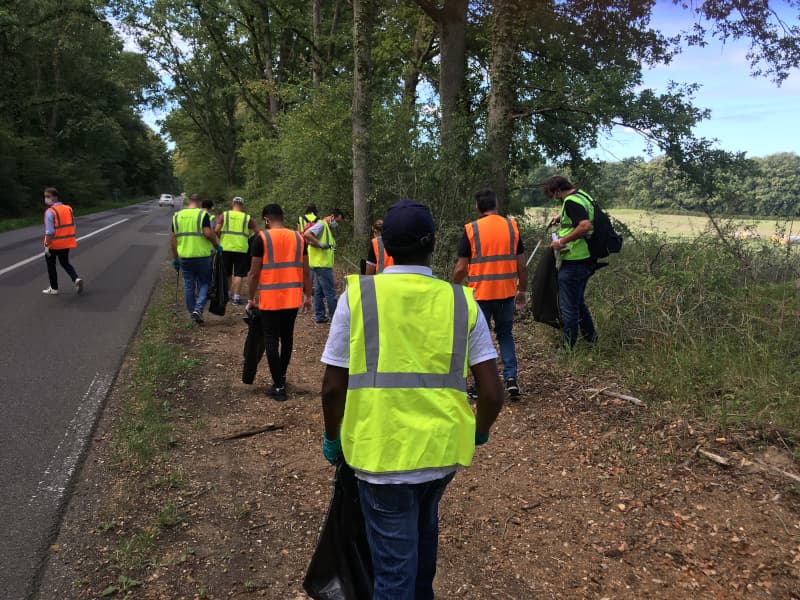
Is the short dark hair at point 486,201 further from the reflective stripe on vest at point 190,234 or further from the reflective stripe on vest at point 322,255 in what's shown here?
the reflective stripe on vest at point 190,234

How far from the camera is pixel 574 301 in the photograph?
19.5ft

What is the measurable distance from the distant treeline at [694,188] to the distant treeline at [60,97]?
26.5 meters

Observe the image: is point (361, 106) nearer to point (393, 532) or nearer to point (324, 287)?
point (324, 287)

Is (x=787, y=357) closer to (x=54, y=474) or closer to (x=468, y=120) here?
(x=54, y=474)

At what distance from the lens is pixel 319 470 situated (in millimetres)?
4312

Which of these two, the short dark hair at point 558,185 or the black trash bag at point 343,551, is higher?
the short dark hair at point 558,185

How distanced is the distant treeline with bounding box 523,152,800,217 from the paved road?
7.53m

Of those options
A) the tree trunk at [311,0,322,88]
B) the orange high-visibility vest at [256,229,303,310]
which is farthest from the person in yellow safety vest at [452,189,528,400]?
the tree trunk at [311,0,322,88]

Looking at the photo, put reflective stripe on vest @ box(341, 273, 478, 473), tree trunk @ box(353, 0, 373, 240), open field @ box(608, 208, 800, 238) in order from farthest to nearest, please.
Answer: tree trunk @ box(353, 0, 373, 240)
open field @ box(608, 208, 800, 238)
reflective stripe on vest @ box(341, 273, 478, 473)

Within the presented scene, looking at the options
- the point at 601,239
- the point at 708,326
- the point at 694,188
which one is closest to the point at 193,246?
the point at 601,239

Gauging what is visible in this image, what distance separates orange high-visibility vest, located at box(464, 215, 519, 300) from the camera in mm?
5293

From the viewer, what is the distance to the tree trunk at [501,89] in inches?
398

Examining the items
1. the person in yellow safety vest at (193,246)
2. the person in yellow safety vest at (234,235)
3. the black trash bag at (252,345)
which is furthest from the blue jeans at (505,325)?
the person in yellow safety vest at (234,235)

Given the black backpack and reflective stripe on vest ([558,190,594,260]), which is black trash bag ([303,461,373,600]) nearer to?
reflective stripe on vest ([558,190,594,260])
